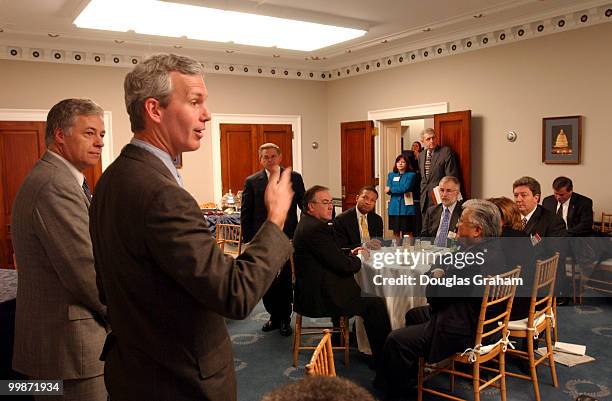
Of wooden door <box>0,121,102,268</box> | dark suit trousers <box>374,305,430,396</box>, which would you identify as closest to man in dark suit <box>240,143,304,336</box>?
dark suit trousers <box>374,305,430,396</box>

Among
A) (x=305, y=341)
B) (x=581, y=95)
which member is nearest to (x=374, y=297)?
(x=305, y=341)

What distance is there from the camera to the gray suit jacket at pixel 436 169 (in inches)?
256

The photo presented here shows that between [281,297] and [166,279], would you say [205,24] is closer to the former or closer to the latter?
[281,297]

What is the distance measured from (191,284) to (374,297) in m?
2.73

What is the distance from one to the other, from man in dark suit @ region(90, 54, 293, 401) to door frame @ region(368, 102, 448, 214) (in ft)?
20.4

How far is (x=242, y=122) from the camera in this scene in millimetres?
8008

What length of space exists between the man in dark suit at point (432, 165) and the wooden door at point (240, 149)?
262cm

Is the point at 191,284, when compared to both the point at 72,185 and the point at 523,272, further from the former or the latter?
the point at 523,272

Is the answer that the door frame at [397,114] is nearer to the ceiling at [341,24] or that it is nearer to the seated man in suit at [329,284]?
the ceiling at [341,24]

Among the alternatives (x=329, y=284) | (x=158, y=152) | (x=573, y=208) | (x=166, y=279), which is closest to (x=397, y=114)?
(x=573, y=208)

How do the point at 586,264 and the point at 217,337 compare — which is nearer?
the point at 217,337

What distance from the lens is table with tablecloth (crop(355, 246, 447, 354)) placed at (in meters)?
3.51

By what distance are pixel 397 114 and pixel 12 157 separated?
5418 millimetres

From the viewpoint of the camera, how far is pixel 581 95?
5457 mm
